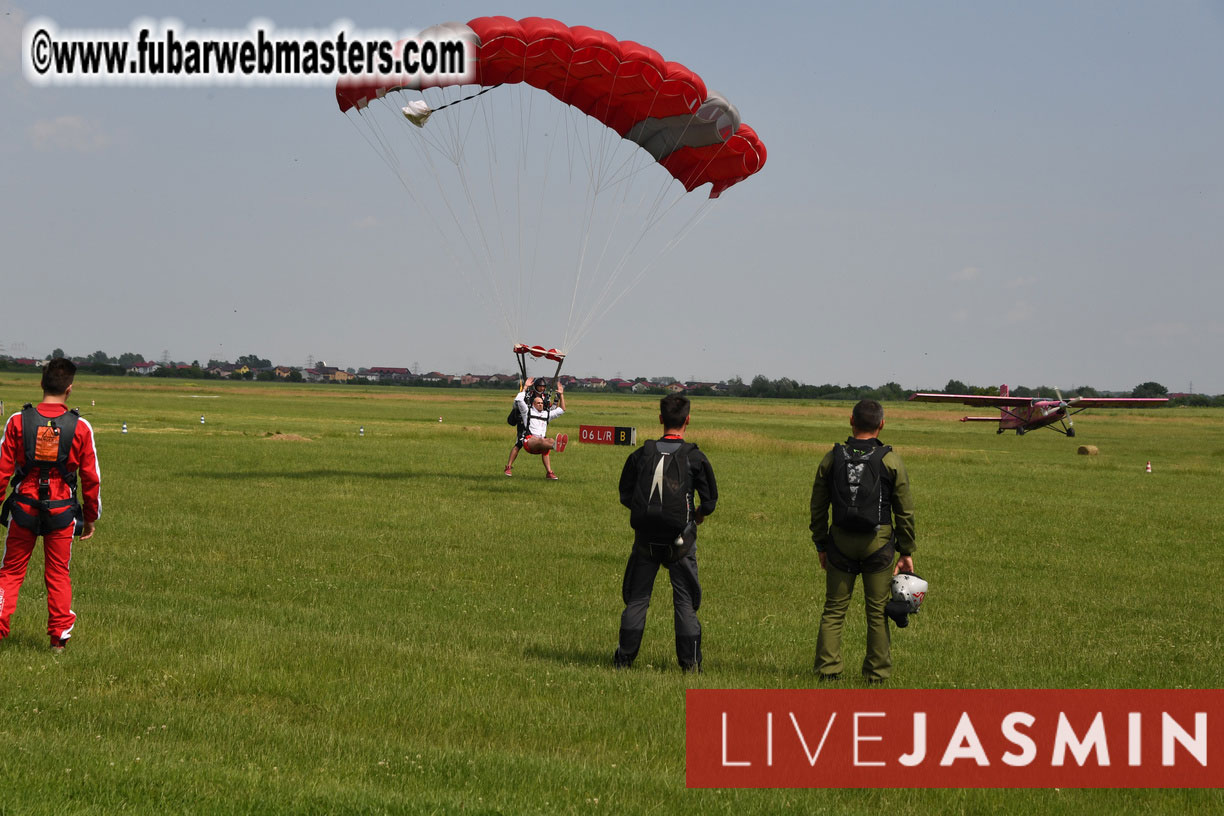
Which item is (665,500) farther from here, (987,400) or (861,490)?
(987,400)

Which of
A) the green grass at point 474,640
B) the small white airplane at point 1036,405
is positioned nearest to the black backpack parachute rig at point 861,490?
the green grass at point 474,640

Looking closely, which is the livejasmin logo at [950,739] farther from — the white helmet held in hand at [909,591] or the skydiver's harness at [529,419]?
the skydiver's harness at [529,419]

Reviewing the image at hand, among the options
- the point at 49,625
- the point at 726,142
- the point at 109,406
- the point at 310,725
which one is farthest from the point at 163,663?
the point at 109,406

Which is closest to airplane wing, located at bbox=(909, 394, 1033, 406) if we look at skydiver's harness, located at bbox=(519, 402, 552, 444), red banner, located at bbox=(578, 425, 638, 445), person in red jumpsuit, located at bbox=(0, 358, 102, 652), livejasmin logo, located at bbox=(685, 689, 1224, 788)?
skydiver's harness, located at bbox=(519, 402, 552, 444)

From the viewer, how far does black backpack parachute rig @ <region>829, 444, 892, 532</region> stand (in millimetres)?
7746

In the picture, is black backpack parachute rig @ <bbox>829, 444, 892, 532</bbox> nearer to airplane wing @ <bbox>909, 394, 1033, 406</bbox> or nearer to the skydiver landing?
the skydiver landing

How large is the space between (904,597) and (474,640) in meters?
3.85

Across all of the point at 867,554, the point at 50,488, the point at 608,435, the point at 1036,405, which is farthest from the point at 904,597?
the point at 1036,405

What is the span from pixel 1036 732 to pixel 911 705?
807 mm

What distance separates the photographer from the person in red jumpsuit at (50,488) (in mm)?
7680

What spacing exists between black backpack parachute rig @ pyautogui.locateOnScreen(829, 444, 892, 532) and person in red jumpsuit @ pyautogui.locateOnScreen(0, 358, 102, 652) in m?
5.52

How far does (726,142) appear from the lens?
64.4ft

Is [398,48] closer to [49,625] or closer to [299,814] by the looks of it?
[49,625]

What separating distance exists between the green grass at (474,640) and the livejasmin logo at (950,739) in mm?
237
